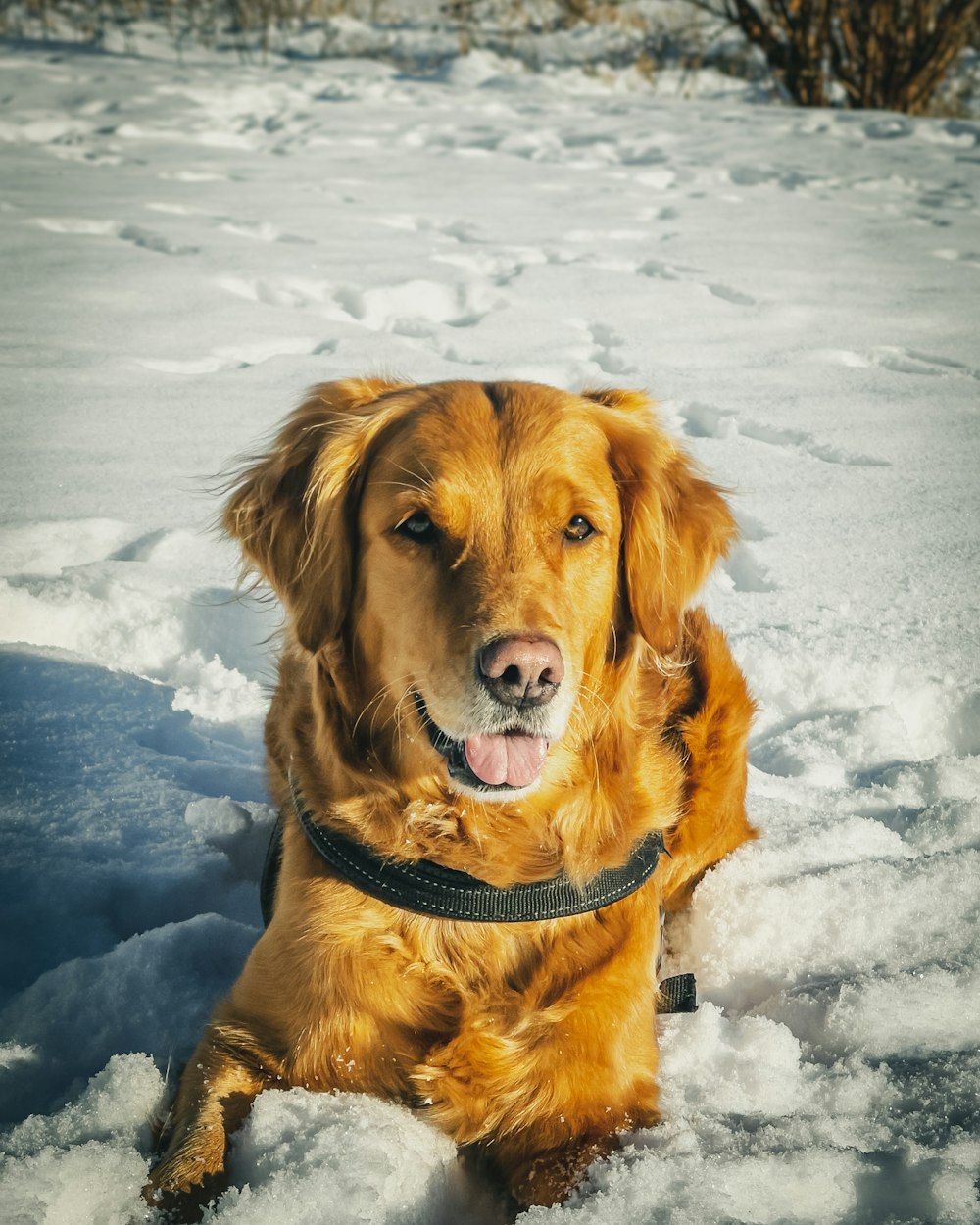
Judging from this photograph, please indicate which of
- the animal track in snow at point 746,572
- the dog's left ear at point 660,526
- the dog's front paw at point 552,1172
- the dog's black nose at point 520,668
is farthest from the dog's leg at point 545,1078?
the animal track in snow at point 746,572

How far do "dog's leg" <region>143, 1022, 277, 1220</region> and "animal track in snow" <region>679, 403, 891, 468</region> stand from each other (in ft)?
11.2

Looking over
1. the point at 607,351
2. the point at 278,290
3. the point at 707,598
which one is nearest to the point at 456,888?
the point at 707,598

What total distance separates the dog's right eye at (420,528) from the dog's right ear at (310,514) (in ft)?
0.66

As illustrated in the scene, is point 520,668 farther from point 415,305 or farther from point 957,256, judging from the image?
point 957,256

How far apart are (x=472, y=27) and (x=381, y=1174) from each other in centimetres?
1861

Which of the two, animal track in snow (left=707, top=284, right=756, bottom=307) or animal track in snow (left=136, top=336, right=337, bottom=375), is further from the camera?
animal track in snow (left=707, top=284, right=756, bottom=307)

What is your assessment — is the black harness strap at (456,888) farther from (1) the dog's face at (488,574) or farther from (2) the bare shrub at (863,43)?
(2) the bare shrub at (863,43)

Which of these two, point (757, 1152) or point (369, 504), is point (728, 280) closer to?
point (369, 504)

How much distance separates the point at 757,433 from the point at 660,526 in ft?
8.23

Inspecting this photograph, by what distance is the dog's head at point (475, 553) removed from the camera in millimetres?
1935

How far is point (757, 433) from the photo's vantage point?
462cm

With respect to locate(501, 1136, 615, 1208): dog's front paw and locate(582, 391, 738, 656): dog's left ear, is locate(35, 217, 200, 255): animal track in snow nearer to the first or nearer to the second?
locate(582, 391, 738, 656): dog's left ear

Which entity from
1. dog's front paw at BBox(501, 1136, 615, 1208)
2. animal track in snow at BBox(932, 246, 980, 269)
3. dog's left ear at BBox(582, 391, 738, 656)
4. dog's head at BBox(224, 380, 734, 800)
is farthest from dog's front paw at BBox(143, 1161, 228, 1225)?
animal track in snow at BBox(932, 246, 980, 269)

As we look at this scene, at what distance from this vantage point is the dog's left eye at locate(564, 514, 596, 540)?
2193mm
